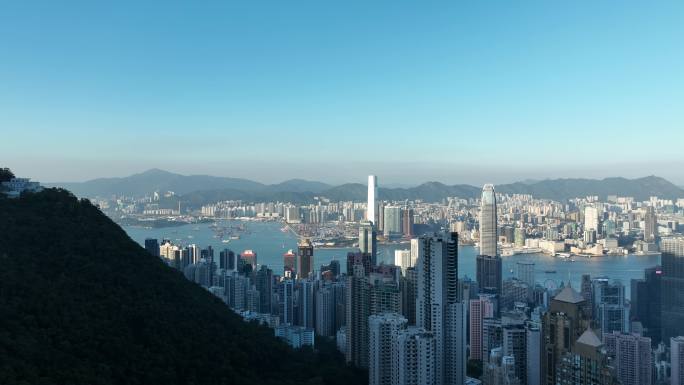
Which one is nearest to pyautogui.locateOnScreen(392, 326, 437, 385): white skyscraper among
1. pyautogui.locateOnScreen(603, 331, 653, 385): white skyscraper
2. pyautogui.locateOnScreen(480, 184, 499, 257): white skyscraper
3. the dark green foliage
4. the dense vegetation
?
the dense vegetation

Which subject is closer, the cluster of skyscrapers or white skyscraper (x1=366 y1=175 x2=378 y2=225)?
the cluster of skyscrapers

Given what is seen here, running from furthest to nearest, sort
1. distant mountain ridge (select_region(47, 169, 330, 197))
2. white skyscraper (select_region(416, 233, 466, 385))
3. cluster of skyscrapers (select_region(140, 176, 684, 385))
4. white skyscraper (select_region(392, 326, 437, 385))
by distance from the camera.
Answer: distant mountain ridge (select_region(47, 169, 330, 197)), white skyscraper (select_region(416, 233, 466, 385)), white skyscraper (select_region(392, 326, 437, 385)), cluster of skyscrapers (select_region(140, 176, 684, 385))

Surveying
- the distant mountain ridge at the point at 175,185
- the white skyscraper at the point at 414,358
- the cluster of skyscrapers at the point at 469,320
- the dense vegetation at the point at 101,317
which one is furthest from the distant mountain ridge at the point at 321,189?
the white skyscraper at the point at 414,358

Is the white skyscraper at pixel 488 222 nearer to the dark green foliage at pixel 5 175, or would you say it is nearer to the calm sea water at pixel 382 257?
the calm sea water at pixel 382 257

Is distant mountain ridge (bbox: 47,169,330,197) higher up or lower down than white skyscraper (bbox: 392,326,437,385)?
higher up

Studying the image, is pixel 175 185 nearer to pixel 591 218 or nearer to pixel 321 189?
pixel 321 189

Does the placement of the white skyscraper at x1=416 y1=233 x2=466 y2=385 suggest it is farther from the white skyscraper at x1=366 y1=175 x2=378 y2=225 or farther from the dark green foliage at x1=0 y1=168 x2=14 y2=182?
the white skyscraper at x1=366 y1=175 x2=378 y2=225

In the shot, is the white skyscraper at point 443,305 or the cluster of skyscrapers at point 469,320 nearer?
the cluster of skyscrapers at point 469,320
